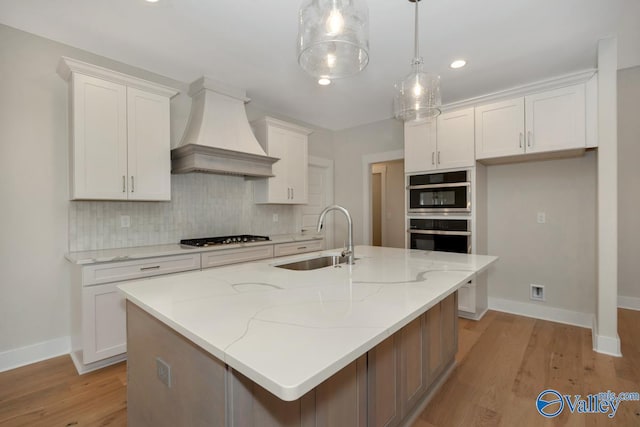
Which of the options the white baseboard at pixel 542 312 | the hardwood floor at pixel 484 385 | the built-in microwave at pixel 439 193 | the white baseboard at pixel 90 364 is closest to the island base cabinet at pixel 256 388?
the hardwood floor at pixel 484 385

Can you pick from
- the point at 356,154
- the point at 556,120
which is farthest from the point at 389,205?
the point at 556,120

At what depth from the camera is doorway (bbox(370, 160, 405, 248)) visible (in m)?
6.15

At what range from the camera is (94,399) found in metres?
1.94

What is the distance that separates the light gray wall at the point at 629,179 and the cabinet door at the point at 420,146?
200cm

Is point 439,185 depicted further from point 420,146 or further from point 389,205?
point 389,205

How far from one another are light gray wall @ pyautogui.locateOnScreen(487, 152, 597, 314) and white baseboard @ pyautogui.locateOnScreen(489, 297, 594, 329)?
5cm

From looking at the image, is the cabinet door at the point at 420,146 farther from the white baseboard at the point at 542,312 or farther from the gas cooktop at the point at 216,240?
the gas cooktop at the point at 216,240

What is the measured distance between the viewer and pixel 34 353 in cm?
238

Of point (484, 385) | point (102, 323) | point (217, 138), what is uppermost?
point (217, 138)

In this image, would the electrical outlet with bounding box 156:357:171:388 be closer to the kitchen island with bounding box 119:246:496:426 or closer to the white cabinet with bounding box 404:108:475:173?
the kitchen island with bounding box 119:246:496:426

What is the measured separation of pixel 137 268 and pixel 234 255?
0.86 m

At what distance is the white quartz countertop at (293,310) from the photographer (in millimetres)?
728

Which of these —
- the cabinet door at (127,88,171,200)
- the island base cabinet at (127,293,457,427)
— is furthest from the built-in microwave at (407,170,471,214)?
the cabinet door at (127,88,171,200)

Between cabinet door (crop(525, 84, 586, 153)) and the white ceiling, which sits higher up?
the white ceiling
